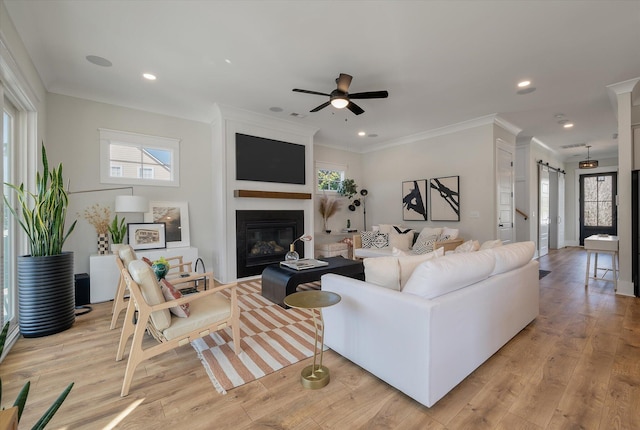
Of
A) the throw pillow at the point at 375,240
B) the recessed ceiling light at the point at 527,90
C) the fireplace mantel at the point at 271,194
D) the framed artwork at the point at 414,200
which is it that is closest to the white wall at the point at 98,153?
the fireplace mantel at the point at 271,194

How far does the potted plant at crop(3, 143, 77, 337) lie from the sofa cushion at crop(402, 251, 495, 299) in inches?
131

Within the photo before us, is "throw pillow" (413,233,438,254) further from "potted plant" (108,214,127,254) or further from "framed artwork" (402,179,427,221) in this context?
"potted plant" (108,214,127,254)

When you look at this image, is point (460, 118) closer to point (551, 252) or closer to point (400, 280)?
point (400, 280)

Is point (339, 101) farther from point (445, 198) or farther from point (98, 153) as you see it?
point (98, 153)

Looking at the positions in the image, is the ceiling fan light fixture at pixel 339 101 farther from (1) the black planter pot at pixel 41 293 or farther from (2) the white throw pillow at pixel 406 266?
(1) the black planter pot at pixel 41 293

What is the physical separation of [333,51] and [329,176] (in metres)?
4.17

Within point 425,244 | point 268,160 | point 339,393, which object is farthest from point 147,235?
point 425,244

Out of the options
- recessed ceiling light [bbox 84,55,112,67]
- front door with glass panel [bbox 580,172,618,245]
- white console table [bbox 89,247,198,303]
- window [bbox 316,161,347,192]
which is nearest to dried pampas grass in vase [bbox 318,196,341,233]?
window [bbox 316,161,347,192]


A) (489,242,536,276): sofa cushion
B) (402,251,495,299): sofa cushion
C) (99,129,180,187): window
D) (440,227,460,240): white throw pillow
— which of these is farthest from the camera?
(440,227,460,240): white throw pillow

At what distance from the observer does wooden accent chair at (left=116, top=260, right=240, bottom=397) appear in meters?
1.98

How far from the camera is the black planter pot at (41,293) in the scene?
276cm

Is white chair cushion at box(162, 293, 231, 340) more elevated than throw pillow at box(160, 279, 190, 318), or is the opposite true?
throw pillow at box(160, 279, 190, 318)

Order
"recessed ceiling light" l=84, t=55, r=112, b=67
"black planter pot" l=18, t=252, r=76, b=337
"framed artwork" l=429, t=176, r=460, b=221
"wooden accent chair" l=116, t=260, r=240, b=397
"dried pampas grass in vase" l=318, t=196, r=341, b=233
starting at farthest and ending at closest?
"dried pampas grass in vase" l=318, t=196, r=341, b=233
"framed artwork" l=429, t=176, r=460, b=221
"recessed ceiling light" l=84, t=55, r=112, b=67
"black planter pot" l=18, t=252, r=76, b=337
"wooden accent chair" l=116, t=260, r=240, b=397

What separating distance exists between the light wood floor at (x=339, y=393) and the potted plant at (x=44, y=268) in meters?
0.20
